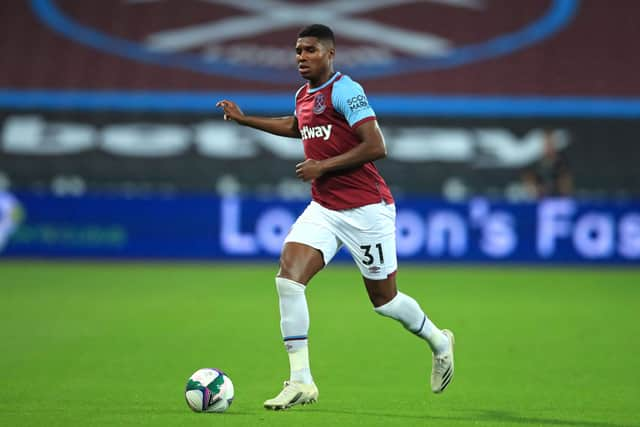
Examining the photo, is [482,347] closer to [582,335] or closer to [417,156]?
[582,335]

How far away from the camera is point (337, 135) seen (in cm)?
592

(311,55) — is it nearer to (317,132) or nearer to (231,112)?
(317,132)

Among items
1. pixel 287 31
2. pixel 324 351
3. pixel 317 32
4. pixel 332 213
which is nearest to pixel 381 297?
pixel 332 213

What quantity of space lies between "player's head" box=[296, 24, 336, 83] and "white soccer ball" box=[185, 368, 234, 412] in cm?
179

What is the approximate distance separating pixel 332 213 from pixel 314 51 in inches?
37.7

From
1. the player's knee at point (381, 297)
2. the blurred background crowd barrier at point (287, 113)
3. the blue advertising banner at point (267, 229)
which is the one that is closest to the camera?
the player's knee at point (381, 297)

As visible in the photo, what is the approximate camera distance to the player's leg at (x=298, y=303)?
566 cm

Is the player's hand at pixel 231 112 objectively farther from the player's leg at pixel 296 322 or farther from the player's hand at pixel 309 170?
the player's leg at pixel 296 322

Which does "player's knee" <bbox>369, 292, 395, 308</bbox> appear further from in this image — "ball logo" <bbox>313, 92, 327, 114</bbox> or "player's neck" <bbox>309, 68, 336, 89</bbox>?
"player's neck" <bbox>309, 68, 336, 89</bbox>

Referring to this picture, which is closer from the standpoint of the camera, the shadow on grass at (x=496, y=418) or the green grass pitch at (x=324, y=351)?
the shadow on grass at (x=496, y=418)

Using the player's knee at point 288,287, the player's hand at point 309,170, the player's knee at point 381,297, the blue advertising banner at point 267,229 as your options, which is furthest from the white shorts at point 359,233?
the blue advertising banner at point 267,229

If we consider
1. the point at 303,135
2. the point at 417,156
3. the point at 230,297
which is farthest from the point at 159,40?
the point at 303,135

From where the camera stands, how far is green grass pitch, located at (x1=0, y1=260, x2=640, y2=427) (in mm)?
5617

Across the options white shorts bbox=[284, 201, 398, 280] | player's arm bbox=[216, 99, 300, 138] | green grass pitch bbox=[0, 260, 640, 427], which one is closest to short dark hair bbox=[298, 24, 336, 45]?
player's arm bbox=[216, 99, 300, 138]
